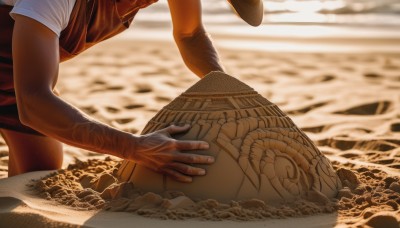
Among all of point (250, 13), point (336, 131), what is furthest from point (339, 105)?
point (250, 13)

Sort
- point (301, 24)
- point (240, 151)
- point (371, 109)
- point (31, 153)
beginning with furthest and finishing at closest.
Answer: point (301, 24), point (371, 109), point (31, 153), point (240, 151)

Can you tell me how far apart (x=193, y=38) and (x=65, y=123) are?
4.03 ft

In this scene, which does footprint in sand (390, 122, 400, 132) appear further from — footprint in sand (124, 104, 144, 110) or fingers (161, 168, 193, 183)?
fingers (161, 168, 193, 183)

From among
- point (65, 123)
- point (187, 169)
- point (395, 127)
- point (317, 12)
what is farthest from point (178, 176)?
point (317, 12)

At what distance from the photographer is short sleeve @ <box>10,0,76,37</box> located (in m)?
2.36

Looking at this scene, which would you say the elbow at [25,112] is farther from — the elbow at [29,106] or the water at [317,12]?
the water at [317,12]

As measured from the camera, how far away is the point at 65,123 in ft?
7.53

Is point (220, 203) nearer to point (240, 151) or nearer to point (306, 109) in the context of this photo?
point (240, 151)

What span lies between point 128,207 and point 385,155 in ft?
5.34

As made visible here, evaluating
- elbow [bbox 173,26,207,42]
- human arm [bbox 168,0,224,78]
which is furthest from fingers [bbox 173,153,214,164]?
elbow [bbox 173,26,207,42]

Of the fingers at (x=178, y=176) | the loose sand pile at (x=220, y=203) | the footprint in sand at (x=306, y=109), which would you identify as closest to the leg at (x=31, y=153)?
the loose sand pile at (x=220, y=203)

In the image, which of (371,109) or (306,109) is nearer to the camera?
(371,109)

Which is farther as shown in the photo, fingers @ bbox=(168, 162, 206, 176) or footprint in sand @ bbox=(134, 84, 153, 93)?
footprint in sand @ bbox=(134, 84, 153, 93)

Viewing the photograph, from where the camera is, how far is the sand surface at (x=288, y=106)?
7.49ft
